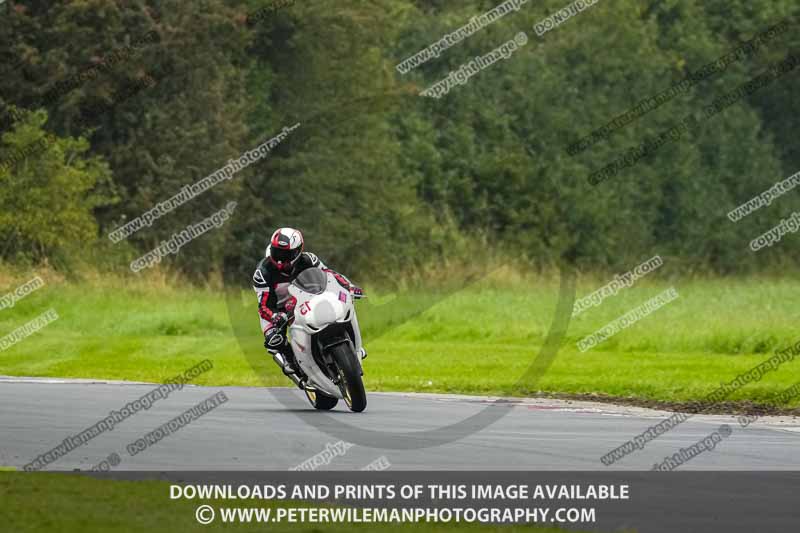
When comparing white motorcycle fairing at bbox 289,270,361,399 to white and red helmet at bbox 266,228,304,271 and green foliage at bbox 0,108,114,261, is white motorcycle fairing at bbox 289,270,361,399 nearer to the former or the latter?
white and red helmet at bbox 266,228,304,271

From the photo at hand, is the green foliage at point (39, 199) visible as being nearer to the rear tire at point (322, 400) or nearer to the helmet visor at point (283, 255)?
the rear tire at point (322, 400)

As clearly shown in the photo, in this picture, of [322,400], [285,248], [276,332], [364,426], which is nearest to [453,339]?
[322,400]

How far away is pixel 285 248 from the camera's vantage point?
18.7 metres

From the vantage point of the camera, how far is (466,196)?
2635 inches

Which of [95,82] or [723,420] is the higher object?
[95,82]

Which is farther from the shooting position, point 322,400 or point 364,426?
point 322,400

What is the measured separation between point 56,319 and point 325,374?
18.0 metres

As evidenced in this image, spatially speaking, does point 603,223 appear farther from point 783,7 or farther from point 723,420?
point 723,420

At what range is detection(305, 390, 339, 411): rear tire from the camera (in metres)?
19.6

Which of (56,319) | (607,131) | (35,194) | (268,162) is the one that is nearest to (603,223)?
(607,131)

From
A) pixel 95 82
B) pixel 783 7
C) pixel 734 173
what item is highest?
pixel 95 82

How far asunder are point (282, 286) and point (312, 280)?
1.19 ft

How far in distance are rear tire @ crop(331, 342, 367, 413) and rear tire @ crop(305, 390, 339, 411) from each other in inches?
19.0
